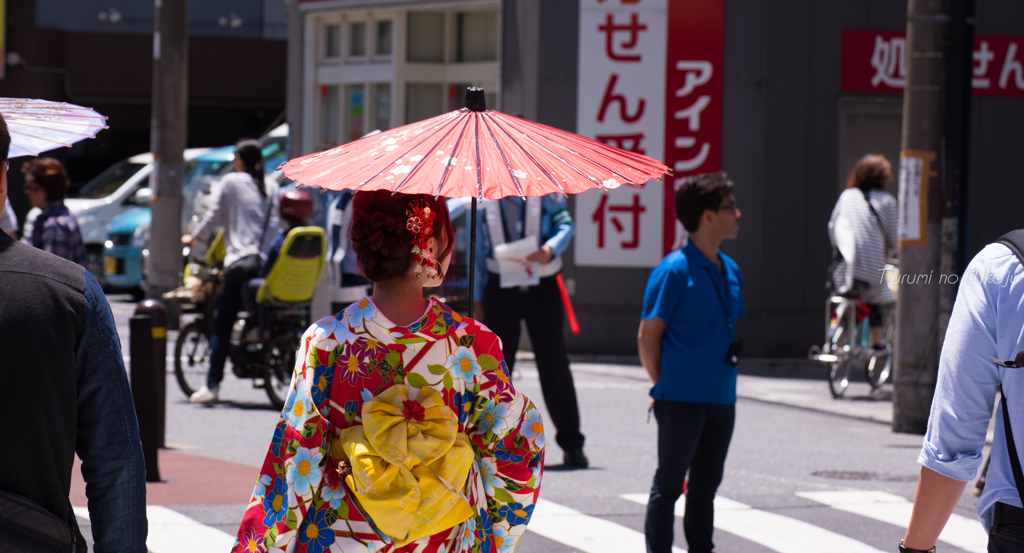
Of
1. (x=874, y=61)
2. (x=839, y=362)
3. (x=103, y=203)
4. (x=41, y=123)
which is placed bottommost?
(x=839, y=362)

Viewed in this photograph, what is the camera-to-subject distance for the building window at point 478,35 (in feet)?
56.2

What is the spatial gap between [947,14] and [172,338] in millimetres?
10131

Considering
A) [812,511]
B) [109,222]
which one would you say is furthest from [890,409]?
[109,222]

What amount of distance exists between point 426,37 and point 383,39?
615mm

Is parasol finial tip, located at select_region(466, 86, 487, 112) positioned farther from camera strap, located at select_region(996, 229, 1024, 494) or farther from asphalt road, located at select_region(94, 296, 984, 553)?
asphalt road, located at select_region(94, 296, 984, 553)

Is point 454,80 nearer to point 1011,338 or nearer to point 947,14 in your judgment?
point 947,14

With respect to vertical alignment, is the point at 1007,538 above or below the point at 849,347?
above

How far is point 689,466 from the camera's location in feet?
17.5

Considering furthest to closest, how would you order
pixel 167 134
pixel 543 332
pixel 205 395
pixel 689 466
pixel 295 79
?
pixel 295 79
pixel 167 134
pixel 205 395
pixel 543 332
pixel 689 466

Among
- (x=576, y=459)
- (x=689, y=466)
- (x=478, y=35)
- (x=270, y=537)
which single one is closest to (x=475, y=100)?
(x=270, y=537)

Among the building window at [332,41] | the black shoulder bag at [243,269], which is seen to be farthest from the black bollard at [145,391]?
the building window at [332,41]

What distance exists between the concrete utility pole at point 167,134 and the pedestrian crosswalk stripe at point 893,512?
9.79m

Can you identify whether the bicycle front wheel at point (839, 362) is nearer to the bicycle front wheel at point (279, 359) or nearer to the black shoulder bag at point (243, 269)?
the bicycle front wheel at point (279, 359)

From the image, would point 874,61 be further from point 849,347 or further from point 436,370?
point 436,370
